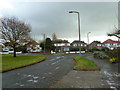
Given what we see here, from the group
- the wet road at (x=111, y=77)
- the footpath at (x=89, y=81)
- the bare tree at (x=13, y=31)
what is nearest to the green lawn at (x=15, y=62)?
the bare tree at (x=13, y=31)

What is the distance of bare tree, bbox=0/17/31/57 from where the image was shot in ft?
81.1

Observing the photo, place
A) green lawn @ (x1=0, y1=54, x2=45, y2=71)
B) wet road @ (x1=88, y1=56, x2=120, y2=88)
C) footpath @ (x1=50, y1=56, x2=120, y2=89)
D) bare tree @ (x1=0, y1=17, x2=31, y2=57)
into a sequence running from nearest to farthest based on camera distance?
1. footpath @ (x1=50, y1=56, x2=120, y2=89)
2. wet road @ (x1=88, y1=56, x2=120, y2=88)
3. green lawn @ (x1=0, y1=54, x2=45, y2=71)
4. bare tree @ (x1=0, y1=17, x2=31, y2=57)

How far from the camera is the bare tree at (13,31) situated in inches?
973

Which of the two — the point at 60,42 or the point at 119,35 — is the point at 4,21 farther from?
the point at 60,42

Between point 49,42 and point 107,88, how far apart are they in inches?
1711

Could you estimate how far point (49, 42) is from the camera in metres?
48.0

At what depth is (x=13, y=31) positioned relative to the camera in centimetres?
2528

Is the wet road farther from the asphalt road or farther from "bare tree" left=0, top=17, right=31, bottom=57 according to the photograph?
"bare tree" left=0, top=17, right=31, bottom=57

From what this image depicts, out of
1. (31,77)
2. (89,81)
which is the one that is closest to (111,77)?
(89,81)

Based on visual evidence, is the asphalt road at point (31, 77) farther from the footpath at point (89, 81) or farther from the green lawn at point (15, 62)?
the green lawn at point (15, 62)

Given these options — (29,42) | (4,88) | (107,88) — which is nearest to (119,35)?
(107,88)

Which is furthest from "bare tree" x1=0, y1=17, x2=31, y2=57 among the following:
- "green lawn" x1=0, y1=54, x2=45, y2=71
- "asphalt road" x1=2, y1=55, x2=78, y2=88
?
"asphalt road" x1=2, y1=55, x2=78, y2=88

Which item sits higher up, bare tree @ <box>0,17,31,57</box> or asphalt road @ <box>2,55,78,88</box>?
bare tree @ <box>0,17,31,57</box>

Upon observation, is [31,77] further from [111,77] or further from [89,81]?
[111,77]
